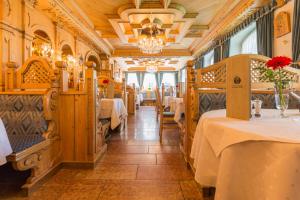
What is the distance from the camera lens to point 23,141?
1993 millimetres

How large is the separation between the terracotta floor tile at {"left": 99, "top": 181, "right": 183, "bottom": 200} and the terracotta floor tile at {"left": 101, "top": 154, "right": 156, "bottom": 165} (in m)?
0.60

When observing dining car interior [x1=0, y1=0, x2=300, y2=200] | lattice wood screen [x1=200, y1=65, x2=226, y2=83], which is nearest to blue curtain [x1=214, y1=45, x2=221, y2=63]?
dining car interior [x1=0, y1=0, x2=300, y2=200]

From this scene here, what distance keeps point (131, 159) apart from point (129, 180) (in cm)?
68

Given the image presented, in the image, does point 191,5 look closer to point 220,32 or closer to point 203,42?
point 220,32

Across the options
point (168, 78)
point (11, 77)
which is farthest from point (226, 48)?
point (168, 78)

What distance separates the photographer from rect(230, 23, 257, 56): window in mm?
5223

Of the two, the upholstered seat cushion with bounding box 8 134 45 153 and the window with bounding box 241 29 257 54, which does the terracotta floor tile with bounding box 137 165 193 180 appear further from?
the window with bounding box 241 29 257 54

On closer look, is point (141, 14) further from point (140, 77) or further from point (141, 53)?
point (140, 77)

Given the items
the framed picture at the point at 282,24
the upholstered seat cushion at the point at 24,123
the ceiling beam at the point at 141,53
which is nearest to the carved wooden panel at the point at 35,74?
the upholstered seat cushion at the point at 24,123

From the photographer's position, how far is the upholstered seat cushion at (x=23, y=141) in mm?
1807

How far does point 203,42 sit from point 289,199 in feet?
24.4

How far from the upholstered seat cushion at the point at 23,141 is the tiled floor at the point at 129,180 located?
455 millimetres

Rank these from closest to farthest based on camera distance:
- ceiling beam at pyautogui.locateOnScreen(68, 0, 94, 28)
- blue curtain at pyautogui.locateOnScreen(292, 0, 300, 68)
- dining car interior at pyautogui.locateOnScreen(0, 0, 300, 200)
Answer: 1. dining car interior at pyautogui.locateOnScreen(0, 0, 300, 200)
2. blue curtain at pyautogui.locateOnScreen(292, 0, 300, 68)
3. ceiling beam at pyautogui.locateOnScreen(68, 0, 94, 28)

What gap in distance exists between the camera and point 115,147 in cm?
350
